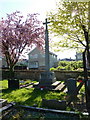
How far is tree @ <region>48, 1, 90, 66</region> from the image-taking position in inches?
316

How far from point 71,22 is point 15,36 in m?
4.53

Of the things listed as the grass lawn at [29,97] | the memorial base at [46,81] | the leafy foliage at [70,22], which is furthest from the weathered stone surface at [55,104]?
the leafy foliage at [70,22]

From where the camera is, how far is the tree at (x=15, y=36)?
9.34 metres

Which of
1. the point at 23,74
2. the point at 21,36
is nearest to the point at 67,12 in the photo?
the point at 21,36

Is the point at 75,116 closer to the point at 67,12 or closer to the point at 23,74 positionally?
the point at 67,12

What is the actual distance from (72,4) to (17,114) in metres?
7.56

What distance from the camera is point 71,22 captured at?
8398 millimetres

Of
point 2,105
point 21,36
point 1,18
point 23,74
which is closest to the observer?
point 2,105

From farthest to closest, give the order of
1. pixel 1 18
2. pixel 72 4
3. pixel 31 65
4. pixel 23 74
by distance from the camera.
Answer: pixel 31 65 → pixel 23 74 → pixel 1 18 → pixel 72 4

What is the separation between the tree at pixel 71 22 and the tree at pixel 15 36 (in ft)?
6.05

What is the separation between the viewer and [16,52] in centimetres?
973

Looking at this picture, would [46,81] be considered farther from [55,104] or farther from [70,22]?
[70,22]

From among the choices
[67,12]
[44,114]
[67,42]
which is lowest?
[44,114]

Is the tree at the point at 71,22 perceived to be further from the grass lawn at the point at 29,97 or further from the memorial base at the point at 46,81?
the grass lawn at the point at 29,97
